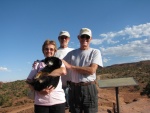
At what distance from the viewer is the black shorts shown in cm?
396

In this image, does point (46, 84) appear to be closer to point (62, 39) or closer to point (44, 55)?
point (44, 55)

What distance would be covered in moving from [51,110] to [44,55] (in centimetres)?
81

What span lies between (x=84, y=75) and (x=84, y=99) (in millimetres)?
356

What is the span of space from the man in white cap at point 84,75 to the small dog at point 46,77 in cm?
29

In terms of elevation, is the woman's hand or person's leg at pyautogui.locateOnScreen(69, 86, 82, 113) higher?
the woman's hand

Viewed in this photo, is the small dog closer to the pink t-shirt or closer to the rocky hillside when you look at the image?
the pink t-shirt

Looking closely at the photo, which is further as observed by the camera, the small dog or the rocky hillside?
the rocky hillside

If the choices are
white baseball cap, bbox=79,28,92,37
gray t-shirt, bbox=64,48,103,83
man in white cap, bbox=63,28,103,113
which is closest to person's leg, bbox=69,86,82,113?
man in white cap, bbox=63,28,103,113

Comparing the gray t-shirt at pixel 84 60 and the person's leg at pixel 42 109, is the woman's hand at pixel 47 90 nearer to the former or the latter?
the person's leg at pixel 42 109

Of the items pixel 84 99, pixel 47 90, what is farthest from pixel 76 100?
pixel 47 90

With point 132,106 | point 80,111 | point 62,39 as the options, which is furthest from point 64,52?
point 132,106

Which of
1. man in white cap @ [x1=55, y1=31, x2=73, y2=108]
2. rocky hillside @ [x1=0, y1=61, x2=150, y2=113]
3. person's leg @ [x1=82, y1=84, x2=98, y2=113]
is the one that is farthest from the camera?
rocky hillside @ [x1=0, y1=61, x2=150, y2=113]

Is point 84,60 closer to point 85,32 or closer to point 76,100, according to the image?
point 85,32

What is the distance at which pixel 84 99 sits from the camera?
3963 mm
